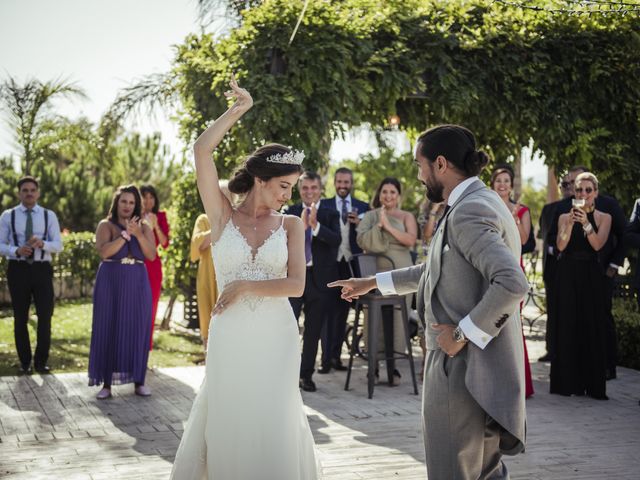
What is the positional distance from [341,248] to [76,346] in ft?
15.2

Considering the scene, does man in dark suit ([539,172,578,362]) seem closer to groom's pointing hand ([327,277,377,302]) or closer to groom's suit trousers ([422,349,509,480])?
groom's pointing hand ([327,277,377,302])

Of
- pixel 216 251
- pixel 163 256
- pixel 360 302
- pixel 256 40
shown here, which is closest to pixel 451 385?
pixel 216 251

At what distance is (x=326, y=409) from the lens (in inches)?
278

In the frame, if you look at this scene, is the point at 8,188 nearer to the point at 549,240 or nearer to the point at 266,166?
the point at 549,240

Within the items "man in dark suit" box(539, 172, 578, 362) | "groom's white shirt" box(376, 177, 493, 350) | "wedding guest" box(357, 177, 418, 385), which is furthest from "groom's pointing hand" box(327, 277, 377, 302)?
"man in dark suit" box(539, 172, 578, 362)

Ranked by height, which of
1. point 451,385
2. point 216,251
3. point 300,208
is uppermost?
point 300,208

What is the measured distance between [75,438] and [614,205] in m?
5.82

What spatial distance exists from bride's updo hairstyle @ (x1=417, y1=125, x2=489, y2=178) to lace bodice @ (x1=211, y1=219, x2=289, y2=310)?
3.55 ft

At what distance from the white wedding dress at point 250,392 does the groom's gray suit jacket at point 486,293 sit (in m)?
0.96

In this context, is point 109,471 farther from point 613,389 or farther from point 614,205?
point 614,205

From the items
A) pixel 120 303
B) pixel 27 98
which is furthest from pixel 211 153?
pixel 27 98

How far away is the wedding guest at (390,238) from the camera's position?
821 centimetres

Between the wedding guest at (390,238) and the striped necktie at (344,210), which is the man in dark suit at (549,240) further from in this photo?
the striped necktie at (344,210)

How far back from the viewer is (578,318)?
7.70 metres
